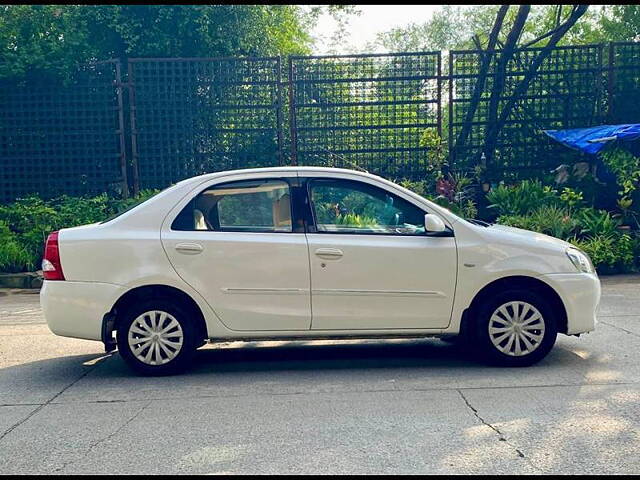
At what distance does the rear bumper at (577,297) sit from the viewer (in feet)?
20.0

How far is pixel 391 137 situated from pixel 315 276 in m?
8.36

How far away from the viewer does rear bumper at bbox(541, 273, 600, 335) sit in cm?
610

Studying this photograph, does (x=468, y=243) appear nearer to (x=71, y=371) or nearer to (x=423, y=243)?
(x=423, y=243)

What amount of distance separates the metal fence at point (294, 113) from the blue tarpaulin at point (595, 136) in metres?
0.66

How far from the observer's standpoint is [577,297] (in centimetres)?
612

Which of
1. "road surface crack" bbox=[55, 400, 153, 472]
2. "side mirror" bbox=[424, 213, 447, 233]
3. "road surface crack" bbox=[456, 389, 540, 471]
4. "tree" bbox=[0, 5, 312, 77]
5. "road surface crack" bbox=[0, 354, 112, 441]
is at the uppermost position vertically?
"tree" bbox=[0, 5, 312, 77]

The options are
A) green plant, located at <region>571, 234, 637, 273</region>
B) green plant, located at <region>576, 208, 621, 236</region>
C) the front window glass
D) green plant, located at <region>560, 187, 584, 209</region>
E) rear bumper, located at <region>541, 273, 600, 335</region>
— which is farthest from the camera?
green plant, located at <region>560, 187, 584, 209</region>

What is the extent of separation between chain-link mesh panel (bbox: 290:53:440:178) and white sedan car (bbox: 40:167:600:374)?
7831 mm

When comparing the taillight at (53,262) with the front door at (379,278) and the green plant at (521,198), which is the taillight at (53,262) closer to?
the front door at (379,278)

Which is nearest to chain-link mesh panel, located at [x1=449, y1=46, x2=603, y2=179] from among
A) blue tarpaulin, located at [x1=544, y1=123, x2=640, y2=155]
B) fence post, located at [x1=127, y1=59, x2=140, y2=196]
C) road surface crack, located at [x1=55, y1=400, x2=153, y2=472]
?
blue tarpaulin, located at [x1=544, y1=123, x2=640, y2=155]

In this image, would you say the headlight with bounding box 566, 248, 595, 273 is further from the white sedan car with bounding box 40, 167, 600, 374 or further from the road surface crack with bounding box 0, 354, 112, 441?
the road surface crack with bounding box 0, 354, 112, 441

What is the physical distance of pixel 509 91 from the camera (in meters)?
13.9

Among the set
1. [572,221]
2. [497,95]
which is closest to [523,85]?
[497,95]

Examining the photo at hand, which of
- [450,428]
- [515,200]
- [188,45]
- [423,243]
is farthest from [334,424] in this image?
[188,45]
